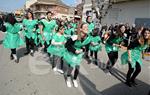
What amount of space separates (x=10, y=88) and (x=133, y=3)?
775 inches

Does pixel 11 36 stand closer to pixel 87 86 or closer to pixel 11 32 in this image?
pixel 11 32

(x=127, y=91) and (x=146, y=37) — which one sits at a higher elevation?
(x=146, y=37)

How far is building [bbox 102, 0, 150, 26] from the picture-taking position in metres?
21.5

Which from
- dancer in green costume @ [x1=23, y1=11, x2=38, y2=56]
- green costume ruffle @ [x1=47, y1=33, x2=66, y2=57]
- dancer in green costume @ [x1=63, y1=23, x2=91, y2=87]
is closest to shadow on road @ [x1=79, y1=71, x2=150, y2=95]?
dancer in green costume @ [x1=63, y1=23, x2=91, y2=87]

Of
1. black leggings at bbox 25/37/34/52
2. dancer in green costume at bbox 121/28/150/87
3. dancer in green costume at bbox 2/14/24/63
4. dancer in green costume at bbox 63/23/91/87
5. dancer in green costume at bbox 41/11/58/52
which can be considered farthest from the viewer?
black leggings at bbox 25/37/34/52

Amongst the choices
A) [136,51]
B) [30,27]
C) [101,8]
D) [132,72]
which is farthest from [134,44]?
[101,8]

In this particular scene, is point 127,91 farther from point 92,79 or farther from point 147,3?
point 147,3

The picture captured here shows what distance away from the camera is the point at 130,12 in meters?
24.5

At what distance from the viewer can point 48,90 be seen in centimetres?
658

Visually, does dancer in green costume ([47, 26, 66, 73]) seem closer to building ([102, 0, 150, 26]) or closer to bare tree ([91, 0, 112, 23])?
building ([102, 0, 150, 26])

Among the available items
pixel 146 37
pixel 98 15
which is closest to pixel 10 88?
pixel 146 37

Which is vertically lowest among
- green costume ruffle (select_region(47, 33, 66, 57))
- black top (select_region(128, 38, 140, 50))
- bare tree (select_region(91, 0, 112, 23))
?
bare tree (select_region(91, 0, 112, 23))

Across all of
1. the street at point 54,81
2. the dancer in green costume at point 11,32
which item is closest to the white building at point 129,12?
the street at point 54,81

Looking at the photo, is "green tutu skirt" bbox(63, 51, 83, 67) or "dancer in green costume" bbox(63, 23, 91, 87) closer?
"dancer in green costume" bbox(63, 23, 91, 87)
